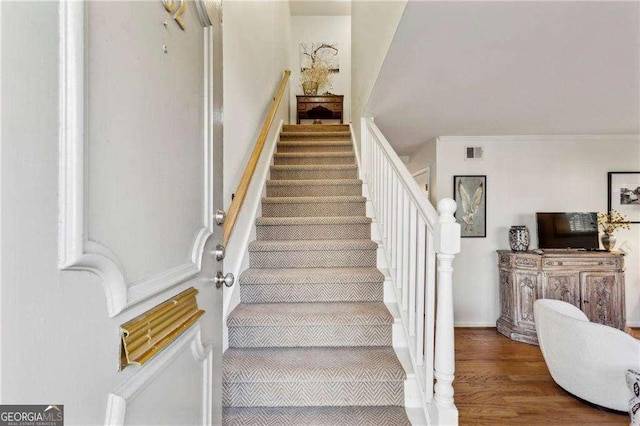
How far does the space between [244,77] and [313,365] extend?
201cm

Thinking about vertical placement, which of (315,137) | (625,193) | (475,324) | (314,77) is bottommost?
(475,324)

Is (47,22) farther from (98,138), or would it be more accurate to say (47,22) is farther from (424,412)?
(424,412)

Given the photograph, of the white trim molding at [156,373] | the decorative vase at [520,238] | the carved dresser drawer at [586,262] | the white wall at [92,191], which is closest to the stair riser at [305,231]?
the white trim molding at [156,373]

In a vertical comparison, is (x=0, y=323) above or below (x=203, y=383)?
above

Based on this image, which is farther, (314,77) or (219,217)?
(314,77)

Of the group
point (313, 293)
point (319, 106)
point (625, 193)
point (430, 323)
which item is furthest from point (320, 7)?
point (430, 323)

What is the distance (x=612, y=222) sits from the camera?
3.49 m

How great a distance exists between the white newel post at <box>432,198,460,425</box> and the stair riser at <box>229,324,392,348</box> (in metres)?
0.57

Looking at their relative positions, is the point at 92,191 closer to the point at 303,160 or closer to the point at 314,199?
the point at 314,199

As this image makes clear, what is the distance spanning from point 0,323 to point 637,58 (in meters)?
2.70

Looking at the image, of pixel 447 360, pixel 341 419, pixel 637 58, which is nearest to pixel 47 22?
pixel 447 360

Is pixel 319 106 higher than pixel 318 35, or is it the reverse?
pixel 318 35

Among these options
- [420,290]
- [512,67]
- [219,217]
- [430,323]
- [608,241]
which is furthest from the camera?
[608,241]

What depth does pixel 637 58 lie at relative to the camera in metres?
1.73
